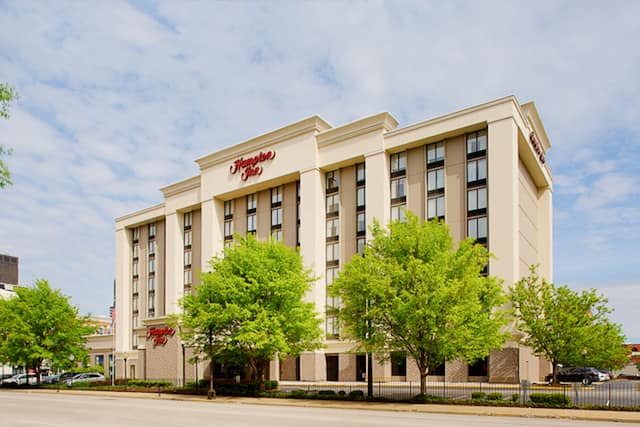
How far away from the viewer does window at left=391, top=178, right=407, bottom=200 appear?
2030 inches

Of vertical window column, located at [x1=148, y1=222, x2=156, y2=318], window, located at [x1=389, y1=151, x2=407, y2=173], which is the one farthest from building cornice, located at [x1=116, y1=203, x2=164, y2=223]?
window, located at [x1=389, y1=151, x2=407, y2=173]

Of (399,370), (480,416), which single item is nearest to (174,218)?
(399,370)

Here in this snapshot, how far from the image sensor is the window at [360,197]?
54.3 metres

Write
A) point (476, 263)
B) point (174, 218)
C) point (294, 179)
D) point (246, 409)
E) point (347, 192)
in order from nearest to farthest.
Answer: point (246, 409), point (476, 263), point (347, 192), point (294, 179), point (174, 218)

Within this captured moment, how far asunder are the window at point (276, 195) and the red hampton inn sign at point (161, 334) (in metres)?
17.2

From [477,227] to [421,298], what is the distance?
64.5ft

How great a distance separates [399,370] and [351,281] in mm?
20001

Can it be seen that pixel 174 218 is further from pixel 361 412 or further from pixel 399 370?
pixel 361 412

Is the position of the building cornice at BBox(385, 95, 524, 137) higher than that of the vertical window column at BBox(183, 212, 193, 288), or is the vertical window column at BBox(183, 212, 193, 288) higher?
the building cornice at BBox(385, 95, 524, 137)

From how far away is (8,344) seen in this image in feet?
187

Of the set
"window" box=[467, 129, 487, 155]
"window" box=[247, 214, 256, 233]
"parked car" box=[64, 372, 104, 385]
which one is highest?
"window" box=[467, 129, 487, 155]

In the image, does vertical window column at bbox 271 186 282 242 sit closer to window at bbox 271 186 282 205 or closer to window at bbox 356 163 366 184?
window at bbox 271 186 282 205

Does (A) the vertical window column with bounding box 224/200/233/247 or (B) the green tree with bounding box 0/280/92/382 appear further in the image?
(A) the vertical window column with bounding box 224/200/233/247

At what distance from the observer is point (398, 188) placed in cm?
5203
